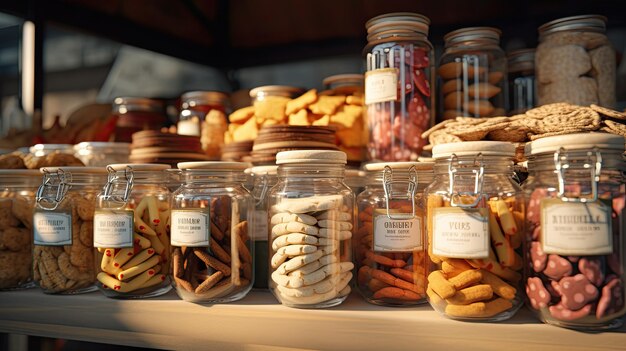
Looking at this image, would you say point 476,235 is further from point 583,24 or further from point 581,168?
point 583,24

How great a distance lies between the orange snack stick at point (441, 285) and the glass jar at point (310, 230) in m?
0.14

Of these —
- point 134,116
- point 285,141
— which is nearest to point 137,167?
point 285,141

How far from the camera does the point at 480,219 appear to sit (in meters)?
0.72

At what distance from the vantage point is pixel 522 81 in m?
1.25

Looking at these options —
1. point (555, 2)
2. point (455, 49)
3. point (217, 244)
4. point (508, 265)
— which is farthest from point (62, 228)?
point (555, 2)

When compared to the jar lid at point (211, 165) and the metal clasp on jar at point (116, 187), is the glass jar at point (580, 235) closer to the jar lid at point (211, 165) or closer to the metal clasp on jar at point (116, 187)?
the jar lid at point (211, 165)

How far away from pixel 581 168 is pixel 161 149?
0.80 m

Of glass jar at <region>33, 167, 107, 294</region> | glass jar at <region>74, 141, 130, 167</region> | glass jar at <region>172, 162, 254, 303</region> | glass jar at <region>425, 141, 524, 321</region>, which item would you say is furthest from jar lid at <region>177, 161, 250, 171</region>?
glass jar at <region>74, 141, 130, 167</region>

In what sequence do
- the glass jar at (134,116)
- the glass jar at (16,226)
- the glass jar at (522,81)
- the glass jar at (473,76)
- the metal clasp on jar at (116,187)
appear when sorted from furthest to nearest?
1. the glass jar at (134,116)
2. the glass jar at (522,81)
3. the glass jar at (473,76)
4. the glass jar at (16,226)
5. the metal clasp on jar at (116,187)

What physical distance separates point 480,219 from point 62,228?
2.32 feet

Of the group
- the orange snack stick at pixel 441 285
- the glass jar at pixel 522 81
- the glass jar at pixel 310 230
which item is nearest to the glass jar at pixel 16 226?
the glass jar at pixel 310 230

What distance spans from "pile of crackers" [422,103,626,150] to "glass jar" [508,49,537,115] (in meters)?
0.29

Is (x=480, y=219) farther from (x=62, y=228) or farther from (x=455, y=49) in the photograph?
(x=62, y=228)

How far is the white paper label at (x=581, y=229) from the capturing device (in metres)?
0.66
